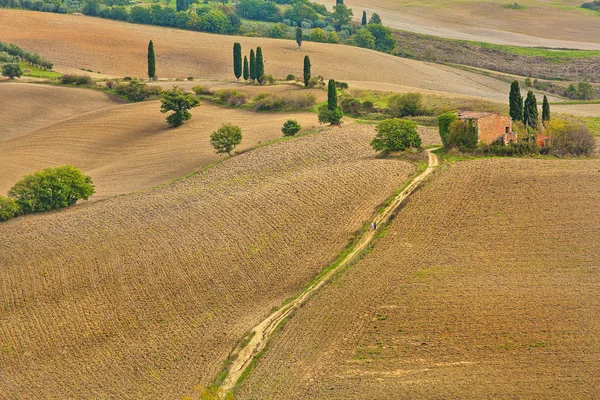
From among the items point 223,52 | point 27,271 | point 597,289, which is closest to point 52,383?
point 27,271

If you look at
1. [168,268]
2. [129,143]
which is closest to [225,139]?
[129,143]

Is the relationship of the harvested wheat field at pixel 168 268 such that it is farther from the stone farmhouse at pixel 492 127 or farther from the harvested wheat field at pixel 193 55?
the harvested wheat field at pixel 193 55

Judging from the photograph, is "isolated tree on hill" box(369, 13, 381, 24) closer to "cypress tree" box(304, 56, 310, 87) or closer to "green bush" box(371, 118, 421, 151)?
"cypress tree" box(304, 56, 310, 87)

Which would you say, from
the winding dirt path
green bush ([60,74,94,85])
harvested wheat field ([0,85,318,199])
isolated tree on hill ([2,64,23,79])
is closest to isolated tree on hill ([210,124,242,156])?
harvested wheat field ([0,85,318,199])

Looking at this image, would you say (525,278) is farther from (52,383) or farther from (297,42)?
Answer: (297,42)

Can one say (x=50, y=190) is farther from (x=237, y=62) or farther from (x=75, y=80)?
(x=237, y=62)

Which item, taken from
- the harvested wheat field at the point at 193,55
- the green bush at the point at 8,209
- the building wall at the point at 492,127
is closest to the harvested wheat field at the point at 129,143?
the green bush at the point at 8,209
